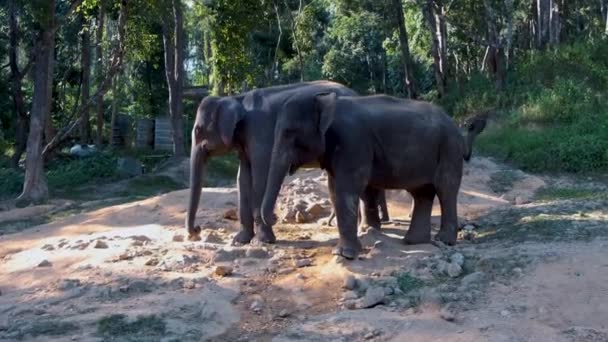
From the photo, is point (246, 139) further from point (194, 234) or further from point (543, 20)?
point (543, 20)

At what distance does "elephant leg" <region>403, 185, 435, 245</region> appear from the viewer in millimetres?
9719

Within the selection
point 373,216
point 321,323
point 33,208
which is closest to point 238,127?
point 373,216

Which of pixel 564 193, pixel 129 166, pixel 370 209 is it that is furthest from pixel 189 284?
pixel 129 166

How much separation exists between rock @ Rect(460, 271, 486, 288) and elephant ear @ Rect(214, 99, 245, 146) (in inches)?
142

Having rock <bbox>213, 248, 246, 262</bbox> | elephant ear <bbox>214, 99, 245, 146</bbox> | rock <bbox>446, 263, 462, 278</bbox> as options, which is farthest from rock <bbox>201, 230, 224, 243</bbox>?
rock <bbox>446, 263, 462, 278</bbox>

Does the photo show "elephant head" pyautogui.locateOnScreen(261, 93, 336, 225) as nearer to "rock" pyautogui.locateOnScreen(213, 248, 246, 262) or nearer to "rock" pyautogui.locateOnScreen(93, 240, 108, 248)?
"rock" pyautogui.locateOnScreen(213, 248, 246, 262)

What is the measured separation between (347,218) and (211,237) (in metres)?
2.25

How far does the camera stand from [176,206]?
42.6ft

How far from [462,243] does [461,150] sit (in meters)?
1.14

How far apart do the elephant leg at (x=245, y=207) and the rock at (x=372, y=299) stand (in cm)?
291

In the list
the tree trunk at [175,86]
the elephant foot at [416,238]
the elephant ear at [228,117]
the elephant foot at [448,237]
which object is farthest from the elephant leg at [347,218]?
the tree trunk at [175,86]

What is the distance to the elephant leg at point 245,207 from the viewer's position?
10203 millimetres

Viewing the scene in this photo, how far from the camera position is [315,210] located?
40.2 feet

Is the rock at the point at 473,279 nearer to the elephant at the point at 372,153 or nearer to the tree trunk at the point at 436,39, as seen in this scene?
the elephant at the point at 372,153
